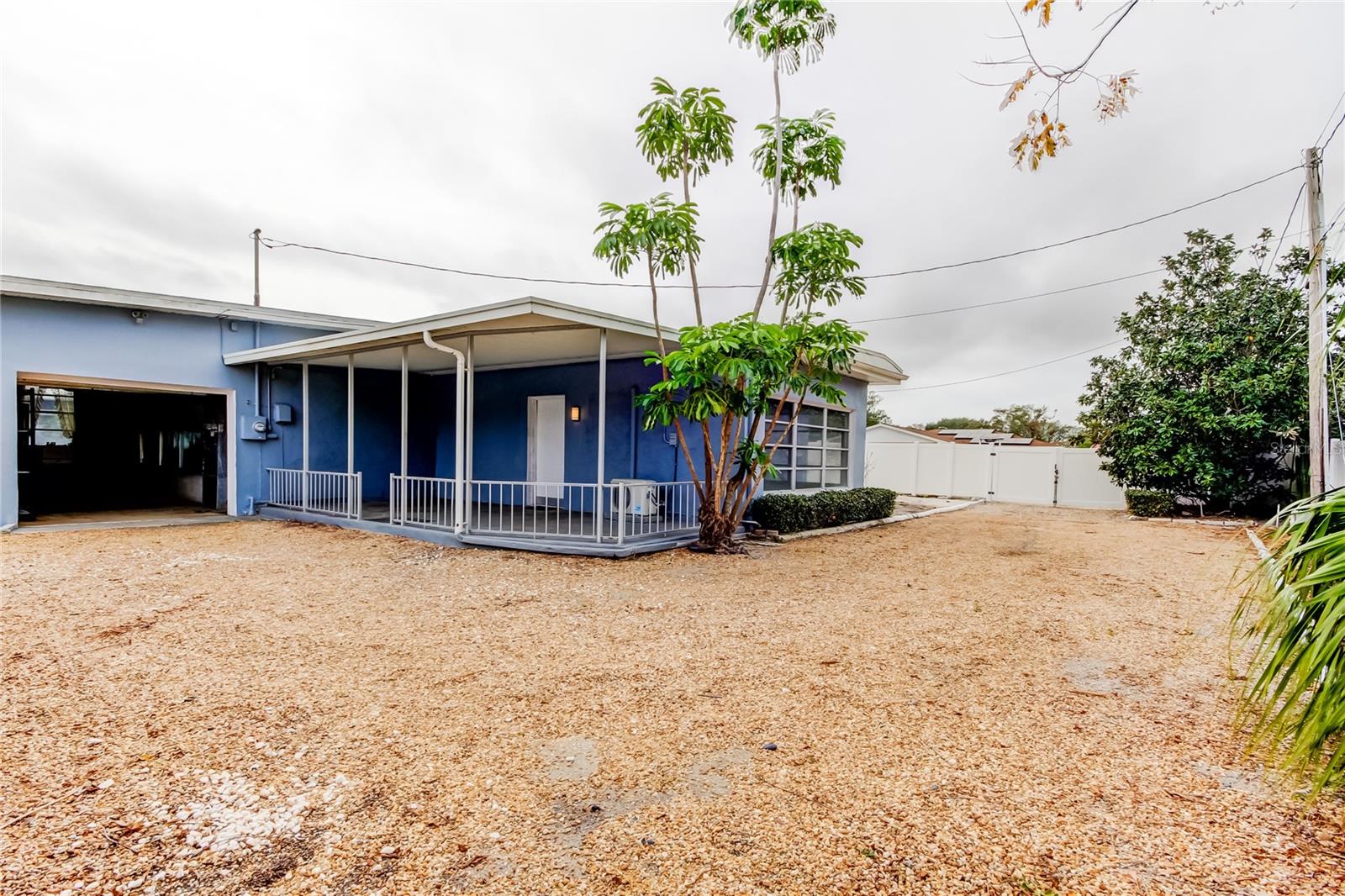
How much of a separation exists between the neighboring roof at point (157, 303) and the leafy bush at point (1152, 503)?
16367 mm

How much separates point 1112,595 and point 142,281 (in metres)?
30.4

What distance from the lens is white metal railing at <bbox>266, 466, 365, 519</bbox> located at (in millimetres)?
9805

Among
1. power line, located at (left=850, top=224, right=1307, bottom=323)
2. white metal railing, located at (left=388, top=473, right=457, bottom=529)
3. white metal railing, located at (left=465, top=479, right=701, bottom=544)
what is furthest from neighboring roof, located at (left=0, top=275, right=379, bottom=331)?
power line, located at (left=850, top=224, right=1307, bottom=323)

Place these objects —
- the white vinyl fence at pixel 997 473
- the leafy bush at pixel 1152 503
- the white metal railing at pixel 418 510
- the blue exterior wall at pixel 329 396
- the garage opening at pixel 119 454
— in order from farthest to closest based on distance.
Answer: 1. the white vinyl fence at pixel 997 473
2. the leafy bush at pixel 1152 503
3. the garage opening at pixel 119 454
4. the blue exterior wall at pixel 329 396
5. the white metal railing at pixel 418 510

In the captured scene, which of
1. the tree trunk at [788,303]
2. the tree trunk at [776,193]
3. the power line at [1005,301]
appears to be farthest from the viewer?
the power line at [1005,301]

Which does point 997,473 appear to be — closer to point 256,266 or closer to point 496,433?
point 496,433

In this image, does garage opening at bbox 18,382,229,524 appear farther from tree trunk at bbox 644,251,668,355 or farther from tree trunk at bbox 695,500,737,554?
tree trunk at bbox 695,500,737,554

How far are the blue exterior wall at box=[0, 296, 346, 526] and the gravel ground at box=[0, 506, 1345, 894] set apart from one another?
169 inches

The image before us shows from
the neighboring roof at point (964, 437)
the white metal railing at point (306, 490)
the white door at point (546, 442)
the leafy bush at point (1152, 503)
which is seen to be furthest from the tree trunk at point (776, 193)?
the neighboring roof at point (964, 437)

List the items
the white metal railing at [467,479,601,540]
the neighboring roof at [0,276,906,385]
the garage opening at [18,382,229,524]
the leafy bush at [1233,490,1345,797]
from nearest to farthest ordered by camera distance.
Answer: the leafy bush at [1233,490,1345,797], the neighboring roof at [0,276,906,385], the white metal railing at [467,479,601,540], the garage opening at [18,382,229,524]

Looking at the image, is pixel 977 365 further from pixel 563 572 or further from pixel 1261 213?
pixel 563 572

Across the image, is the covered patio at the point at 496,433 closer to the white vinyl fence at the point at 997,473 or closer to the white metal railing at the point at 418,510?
the white metal railing at the point at 418,510

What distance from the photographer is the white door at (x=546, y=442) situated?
998cm

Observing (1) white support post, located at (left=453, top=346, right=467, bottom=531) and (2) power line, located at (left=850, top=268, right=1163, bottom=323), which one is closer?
(1) white support post, located at (left=453, top=346, right=467, bottom=531)
